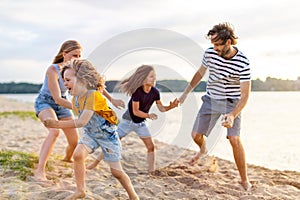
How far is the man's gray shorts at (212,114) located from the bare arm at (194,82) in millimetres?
225

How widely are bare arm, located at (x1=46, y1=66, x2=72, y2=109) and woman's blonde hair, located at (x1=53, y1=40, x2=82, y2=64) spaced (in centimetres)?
25

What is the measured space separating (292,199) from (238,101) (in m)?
1.29

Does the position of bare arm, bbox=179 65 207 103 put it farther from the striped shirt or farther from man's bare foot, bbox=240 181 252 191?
man's bare foot, bbox=240 181 252 191

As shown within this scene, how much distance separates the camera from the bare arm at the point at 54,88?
4.73m

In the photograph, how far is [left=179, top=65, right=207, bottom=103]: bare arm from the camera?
5154mm

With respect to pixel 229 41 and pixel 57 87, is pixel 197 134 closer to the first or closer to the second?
pixel 229 41

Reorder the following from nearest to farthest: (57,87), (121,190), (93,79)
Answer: (93,79) → (121,190) → (57,87)

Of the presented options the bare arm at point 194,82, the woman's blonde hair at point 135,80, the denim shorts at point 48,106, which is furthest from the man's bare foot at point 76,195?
the bare arm at point 194,82

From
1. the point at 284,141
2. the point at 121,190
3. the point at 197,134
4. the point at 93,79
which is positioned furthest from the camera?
the point at 284,141

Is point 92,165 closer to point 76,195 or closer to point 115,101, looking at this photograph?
point 115,101

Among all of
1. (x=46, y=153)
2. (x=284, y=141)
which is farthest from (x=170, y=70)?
(x=284, y=141)

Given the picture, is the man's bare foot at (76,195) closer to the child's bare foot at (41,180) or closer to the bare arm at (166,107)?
the child's bare foot at (41,180)

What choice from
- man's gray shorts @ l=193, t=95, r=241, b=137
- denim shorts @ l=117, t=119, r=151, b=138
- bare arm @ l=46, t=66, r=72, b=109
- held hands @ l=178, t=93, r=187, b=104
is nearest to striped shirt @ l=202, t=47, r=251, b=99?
man's gray shorts @ l=193, t=95, r=241, b=137

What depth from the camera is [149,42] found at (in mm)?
4750
